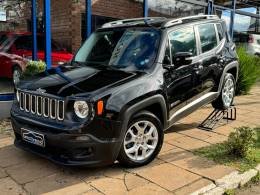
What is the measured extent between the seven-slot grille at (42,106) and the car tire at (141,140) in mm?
818

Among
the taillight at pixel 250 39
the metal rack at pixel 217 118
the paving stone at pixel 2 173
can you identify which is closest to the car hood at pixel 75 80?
the paving stone at pixel 2 173

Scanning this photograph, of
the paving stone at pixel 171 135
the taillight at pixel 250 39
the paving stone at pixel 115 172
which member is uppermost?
the taillight at pixel 250 39

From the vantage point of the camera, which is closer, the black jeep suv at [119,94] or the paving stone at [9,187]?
the paving stone at [9,187]

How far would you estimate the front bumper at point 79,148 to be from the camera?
12.6 feet

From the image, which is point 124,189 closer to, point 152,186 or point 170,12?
point 152,186

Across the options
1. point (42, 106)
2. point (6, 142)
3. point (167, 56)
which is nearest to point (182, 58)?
point (167, 56)

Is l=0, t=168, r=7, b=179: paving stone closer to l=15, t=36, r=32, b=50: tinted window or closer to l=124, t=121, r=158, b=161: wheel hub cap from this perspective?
l=124, t=121, r=158, b=161: wheel hub cap

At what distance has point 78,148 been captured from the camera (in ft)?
12.7

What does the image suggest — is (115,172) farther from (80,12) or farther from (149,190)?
(80,12)

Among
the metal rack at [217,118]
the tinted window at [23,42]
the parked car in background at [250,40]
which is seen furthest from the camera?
the parked car in background at [250,40]

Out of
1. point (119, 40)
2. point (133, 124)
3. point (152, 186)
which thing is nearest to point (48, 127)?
point (133, 124)

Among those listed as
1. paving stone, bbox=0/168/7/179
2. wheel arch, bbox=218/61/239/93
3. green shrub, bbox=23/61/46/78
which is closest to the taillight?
wheel arch, bbox=218/61/239/93

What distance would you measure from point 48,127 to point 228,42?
13.7ft

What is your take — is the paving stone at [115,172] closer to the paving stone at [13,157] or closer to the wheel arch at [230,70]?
the paving stone at [13,157]
